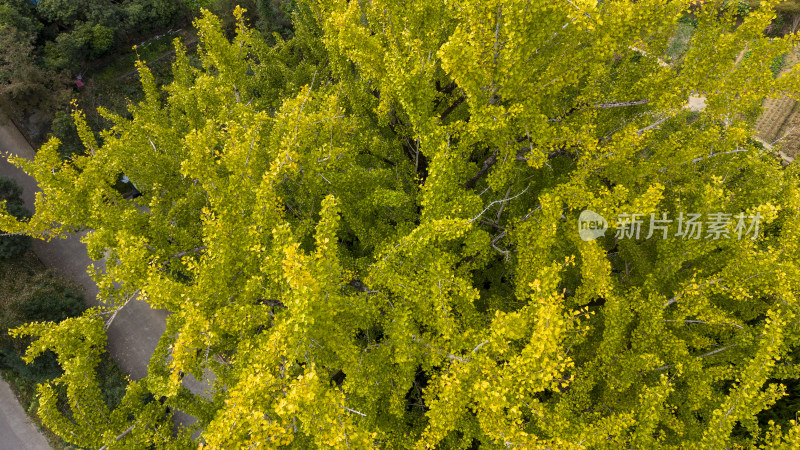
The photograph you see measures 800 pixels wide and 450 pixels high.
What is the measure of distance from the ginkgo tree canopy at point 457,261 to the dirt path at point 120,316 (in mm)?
7426

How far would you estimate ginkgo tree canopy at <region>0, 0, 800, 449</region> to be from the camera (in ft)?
22.1

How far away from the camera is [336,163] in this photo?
9.62 m

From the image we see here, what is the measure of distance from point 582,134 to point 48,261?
76.1 ft

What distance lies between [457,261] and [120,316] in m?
16.2
